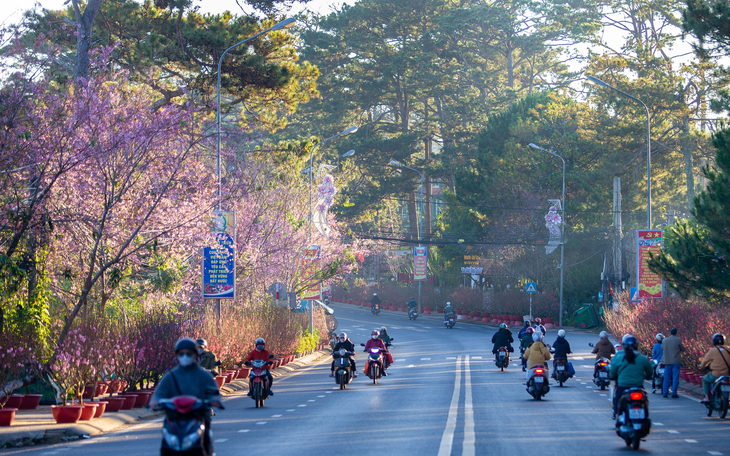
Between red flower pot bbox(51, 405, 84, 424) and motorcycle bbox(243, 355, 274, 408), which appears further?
motorcycle bbox(243, 355, 274, 408)

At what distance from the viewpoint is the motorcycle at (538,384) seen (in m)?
18.1

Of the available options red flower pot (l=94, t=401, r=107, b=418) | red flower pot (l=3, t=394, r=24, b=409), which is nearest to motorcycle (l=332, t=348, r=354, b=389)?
red flower pot (l=94, t=401, r=107, b=418)

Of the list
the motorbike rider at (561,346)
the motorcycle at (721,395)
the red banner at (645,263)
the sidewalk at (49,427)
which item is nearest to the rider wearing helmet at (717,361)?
the motorcycle at (721,395)

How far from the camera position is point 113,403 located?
15.6 m

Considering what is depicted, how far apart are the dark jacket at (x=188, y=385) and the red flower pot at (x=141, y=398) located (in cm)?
880

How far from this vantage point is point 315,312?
4091cm

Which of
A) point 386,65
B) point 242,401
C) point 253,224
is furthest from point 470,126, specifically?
point 242,401

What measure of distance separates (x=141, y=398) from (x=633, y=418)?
33.5 feet

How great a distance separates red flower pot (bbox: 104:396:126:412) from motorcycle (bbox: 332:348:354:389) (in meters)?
7.20

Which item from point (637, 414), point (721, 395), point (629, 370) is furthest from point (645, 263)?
point (637, 414)

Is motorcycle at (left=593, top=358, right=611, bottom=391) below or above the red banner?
below

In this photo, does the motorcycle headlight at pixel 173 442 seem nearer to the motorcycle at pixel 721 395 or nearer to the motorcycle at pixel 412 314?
the motorcycle at pixel 721 395

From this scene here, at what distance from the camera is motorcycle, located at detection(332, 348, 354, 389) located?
2156 cm

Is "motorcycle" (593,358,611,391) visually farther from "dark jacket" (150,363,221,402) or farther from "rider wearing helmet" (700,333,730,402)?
"dark jacket" (150,363,221,402)
